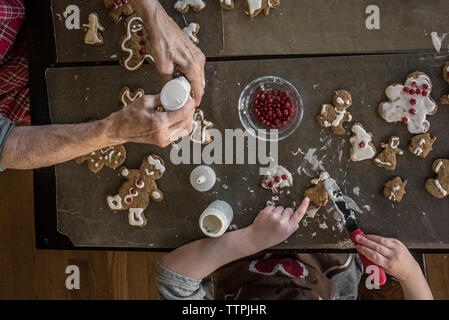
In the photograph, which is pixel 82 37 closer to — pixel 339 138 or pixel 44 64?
pixel 44 64

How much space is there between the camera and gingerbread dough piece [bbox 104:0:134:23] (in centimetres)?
136

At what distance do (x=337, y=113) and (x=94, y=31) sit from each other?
2.83ft

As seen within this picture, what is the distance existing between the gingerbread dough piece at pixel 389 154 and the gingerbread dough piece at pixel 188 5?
75cm

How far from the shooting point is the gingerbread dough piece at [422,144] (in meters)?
1.30

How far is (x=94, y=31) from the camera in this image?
1381 millimetres

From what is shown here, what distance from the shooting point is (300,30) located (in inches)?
52.2

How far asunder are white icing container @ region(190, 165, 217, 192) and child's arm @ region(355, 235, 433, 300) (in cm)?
51

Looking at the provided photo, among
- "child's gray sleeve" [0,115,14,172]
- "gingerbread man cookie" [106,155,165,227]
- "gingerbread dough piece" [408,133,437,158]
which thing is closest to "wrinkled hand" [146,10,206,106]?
"gingerbread man cookie" [106,155,165,227]

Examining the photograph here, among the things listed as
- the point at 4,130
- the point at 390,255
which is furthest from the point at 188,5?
the point at 390,255

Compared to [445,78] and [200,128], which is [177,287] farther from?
[445,78]

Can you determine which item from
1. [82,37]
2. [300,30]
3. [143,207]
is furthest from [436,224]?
[82,37]

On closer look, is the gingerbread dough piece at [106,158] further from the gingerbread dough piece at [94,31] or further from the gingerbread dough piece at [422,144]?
the gingerbread dough piece at [422,144]

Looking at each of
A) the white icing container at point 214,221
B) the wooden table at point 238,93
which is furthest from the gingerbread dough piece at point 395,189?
the white icing container at point 214,221

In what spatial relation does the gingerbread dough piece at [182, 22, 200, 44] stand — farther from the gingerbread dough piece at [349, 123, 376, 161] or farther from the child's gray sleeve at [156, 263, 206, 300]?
the child's gray sleeve at [156, 263, 206, 300]
